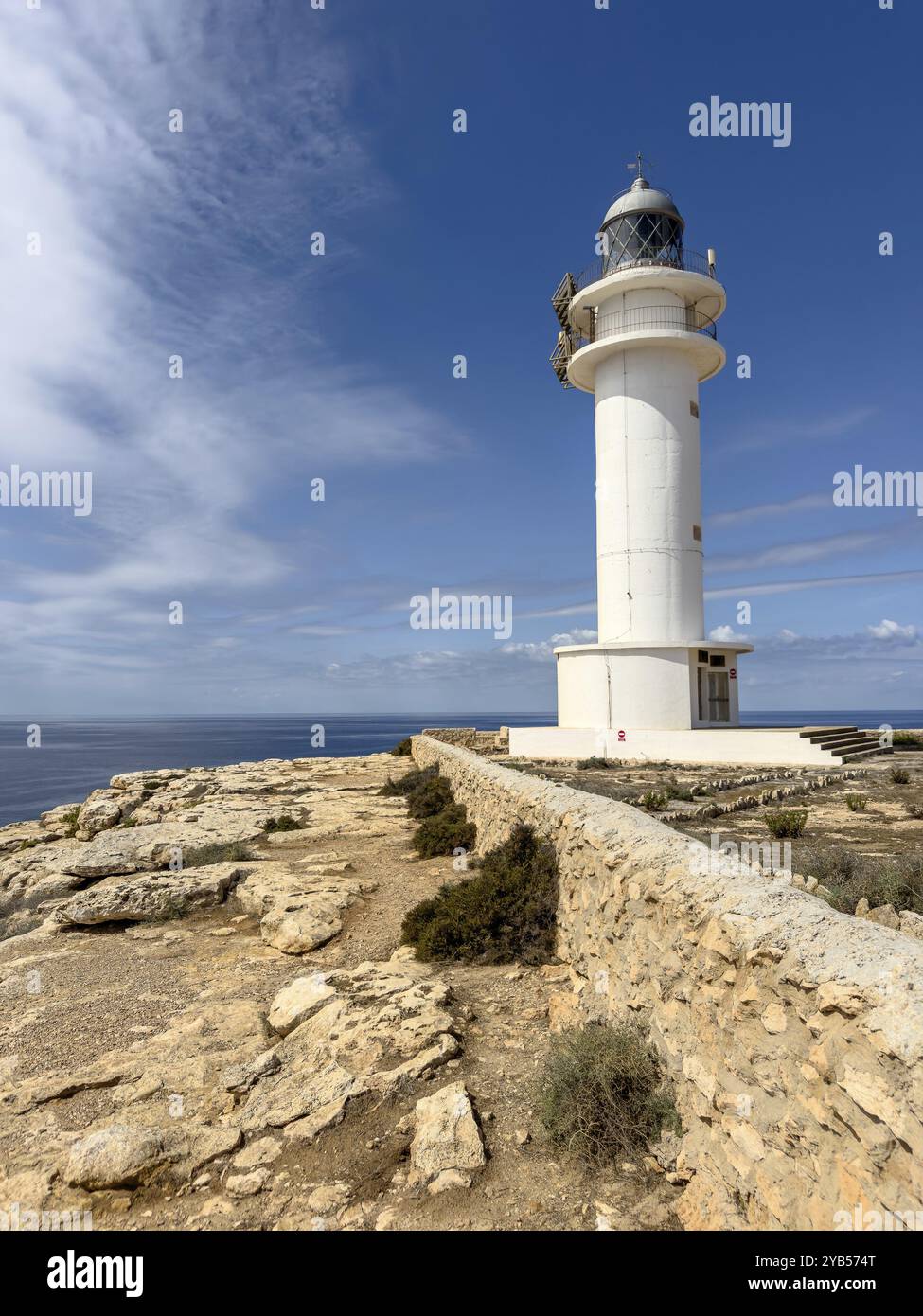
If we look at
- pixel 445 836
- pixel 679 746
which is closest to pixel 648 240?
pixel 679 746

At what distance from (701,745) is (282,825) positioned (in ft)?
40.5

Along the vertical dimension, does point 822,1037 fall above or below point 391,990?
above

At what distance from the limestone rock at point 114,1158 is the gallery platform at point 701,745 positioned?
1779cm

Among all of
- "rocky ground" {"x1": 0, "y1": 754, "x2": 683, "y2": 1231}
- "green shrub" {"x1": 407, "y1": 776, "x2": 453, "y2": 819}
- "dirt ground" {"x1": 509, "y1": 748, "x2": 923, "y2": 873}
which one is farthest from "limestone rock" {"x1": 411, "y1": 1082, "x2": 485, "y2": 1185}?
"green shrub" {"x1": 407, "y1": 776, "x2": 453, "y2": 819}

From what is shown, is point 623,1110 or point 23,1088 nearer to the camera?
point 623,1110

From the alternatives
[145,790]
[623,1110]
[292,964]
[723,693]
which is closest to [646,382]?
[723,693]

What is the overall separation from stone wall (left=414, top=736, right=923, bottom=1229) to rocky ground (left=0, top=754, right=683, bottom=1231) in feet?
1.63

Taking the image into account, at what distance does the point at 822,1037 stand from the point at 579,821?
362 cm

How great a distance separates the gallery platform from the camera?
61.7 ft

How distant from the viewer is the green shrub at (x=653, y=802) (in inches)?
427

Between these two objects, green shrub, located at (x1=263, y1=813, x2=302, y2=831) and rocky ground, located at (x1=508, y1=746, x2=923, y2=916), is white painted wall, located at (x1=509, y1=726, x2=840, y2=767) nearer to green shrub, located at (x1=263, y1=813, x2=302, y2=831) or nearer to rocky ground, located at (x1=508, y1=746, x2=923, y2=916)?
rocky ground, located at (x1=508, y1=746, x2=923, y2=916)
